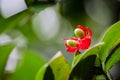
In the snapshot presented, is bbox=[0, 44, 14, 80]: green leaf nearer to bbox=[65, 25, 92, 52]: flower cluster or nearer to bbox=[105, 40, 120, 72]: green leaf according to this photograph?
bbox=[65, 25, 92, 52]: flower cluster

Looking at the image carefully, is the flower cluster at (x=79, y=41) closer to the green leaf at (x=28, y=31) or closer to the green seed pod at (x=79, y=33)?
the green seed pod at (x=79, y=33)

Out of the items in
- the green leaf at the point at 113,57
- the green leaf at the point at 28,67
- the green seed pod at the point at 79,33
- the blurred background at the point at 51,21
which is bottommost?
the blurred background at the point at 51,21

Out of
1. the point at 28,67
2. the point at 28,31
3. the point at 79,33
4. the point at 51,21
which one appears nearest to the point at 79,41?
the point at 79,33

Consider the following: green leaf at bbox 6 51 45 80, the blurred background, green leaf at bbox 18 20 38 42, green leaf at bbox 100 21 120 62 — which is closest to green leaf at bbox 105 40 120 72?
green leaf at bbox 100 21 120 62

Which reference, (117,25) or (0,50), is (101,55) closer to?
(117,25)

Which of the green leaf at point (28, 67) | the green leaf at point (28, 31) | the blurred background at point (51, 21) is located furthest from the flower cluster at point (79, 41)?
the green leaf at point (28, 31)

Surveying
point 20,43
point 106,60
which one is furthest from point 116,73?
point 106,60

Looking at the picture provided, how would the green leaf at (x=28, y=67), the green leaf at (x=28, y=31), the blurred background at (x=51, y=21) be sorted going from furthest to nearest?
the green leaf at (x=28, y=31) < the blurred background at (x=51, y=21) < the green leaf at (x=28, y=67)
